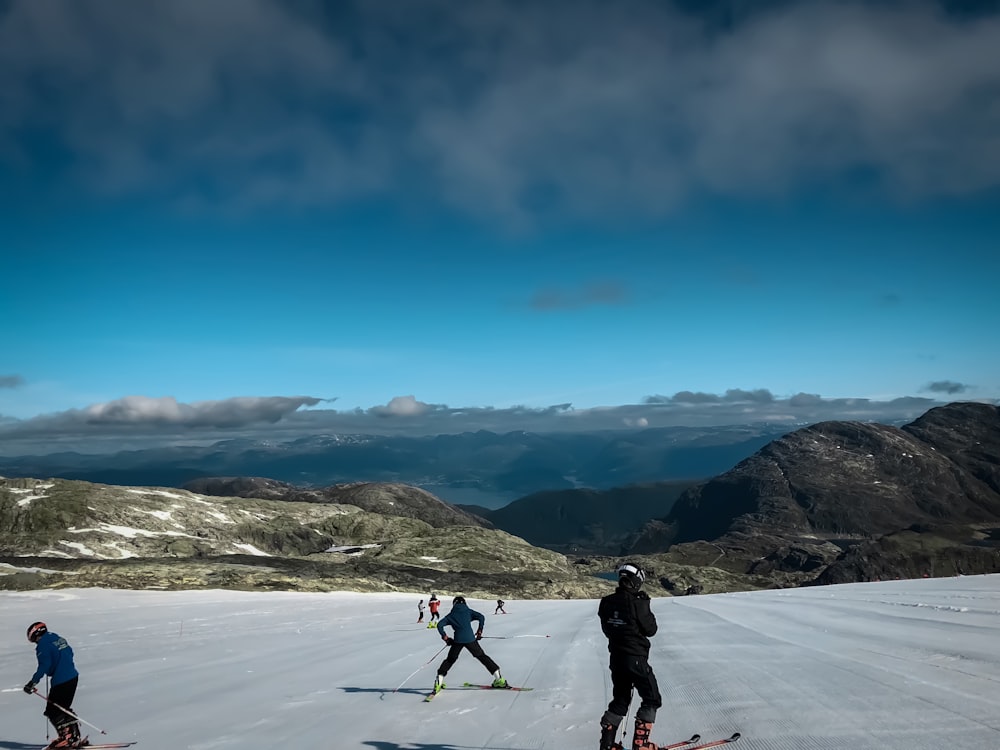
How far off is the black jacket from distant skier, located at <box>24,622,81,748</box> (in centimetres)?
907

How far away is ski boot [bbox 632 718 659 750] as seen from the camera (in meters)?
9.01

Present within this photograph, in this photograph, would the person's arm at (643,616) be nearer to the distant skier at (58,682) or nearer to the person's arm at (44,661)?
the distant skier at (58,682)

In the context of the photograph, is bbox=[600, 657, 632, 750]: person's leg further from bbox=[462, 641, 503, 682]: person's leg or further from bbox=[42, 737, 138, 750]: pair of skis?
bbox=[42, 737, 138, 750]: pair of skis

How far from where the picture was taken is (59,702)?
11.7m

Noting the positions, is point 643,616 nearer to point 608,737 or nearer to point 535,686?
point 608,737

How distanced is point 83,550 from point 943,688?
12356 cm

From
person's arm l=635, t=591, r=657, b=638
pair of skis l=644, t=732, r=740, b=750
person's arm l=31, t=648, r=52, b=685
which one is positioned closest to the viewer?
person's arm l=635, t=591, r=657, b=638

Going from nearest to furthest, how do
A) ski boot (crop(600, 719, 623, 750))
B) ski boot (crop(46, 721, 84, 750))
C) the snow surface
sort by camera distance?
ski boot (crop(600, 719, 623, 750)) → the snow surface → ski boot (crop(46, 721, 84, 750))

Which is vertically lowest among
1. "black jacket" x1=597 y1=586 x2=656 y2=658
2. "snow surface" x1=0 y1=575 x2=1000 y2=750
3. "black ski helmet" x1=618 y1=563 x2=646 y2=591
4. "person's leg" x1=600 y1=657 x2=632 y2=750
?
"snow surface" x1=0 y1=575 x2=1000 y2=750

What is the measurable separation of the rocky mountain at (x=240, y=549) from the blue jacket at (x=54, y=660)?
60763 mm

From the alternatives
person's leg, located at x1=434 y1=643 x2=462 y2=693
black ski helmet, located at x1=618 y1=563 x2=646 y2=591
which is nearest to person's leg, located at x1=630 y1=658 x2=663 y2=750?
black ski helmet, located at x1=618 y1=563 x2=646 y2=591

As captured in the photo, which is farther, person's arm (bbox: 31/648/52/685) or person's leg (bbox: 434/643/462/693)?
person's leg (bbox: 434/643/462/693)

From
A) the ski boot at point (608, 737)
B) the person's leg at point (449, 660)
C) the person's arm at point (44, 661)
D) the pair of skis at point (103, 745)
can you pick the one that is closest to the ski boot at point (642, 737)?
the ski boot at point (608, 737)

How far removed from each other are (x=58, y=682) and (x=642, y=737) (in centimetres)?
973
